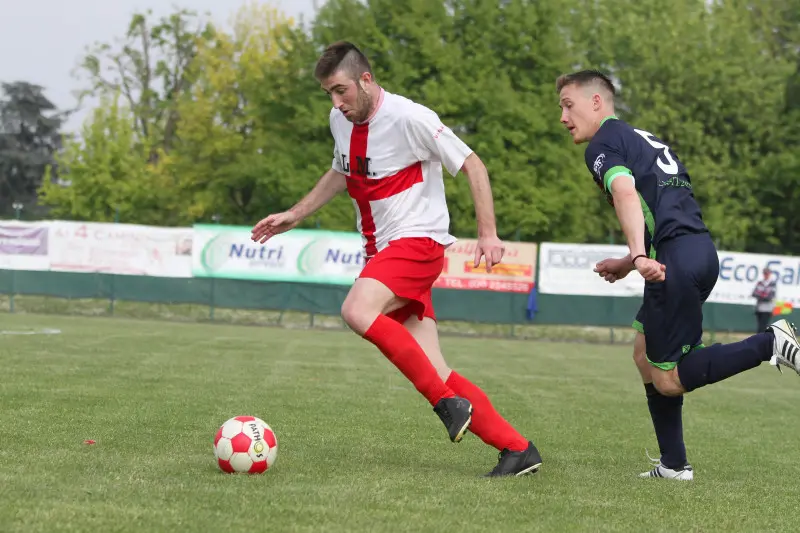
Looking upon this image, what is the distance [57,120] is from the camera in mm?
64062

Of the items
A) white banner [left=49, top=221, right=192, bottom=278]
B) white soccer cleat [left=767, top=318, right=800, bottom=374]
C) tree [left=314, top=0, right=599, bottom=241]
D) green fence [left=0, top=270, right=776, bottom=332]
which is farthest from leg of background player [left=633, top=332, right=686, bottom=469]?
tree [left=314, top=0, right=599, bottom=241]

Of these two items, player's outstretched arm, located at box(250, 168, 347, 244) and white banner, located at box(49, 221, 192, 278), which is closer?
player's outstretched arm, located at box(250, 168, 347, 244)

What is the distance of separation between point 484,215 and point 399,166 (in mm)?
543

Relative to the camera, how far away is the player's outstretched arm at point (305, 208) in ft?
20.2

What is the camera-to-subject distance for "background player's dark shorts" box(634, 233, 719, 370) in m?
5.39

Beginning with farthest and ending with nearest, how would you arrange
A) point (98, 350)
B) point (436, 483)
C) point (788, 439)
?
point (98, 350) < point (788, 439) < point (436, 483)

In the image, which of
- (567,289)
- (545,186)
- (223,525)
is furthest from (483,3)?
(223,525)

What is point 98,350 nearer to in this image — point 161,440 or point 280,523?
point 161,440

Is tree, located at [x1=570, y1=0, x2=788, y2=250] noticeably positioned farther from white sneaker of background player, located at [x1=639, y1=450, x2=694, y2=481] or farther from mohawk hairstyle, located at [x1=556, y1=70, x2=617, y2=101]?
white sneaker of background player, located at [x1=639, y1=450, x2=694, y2=481]

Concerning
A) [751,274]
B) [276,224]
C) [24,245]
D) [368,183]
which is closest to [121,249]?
[24,245]

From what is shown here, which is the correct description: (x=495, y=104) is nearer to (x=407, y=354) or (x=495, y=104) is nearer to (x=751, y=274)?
(x=751, y=274)

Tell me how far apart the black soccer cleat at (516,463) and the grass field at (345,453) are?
10 cm

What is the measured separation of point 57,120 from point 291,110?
1253 inches

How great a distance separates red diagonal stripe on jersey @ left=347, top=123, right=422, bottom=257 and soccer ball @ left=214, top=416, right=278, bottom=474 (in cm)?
118
